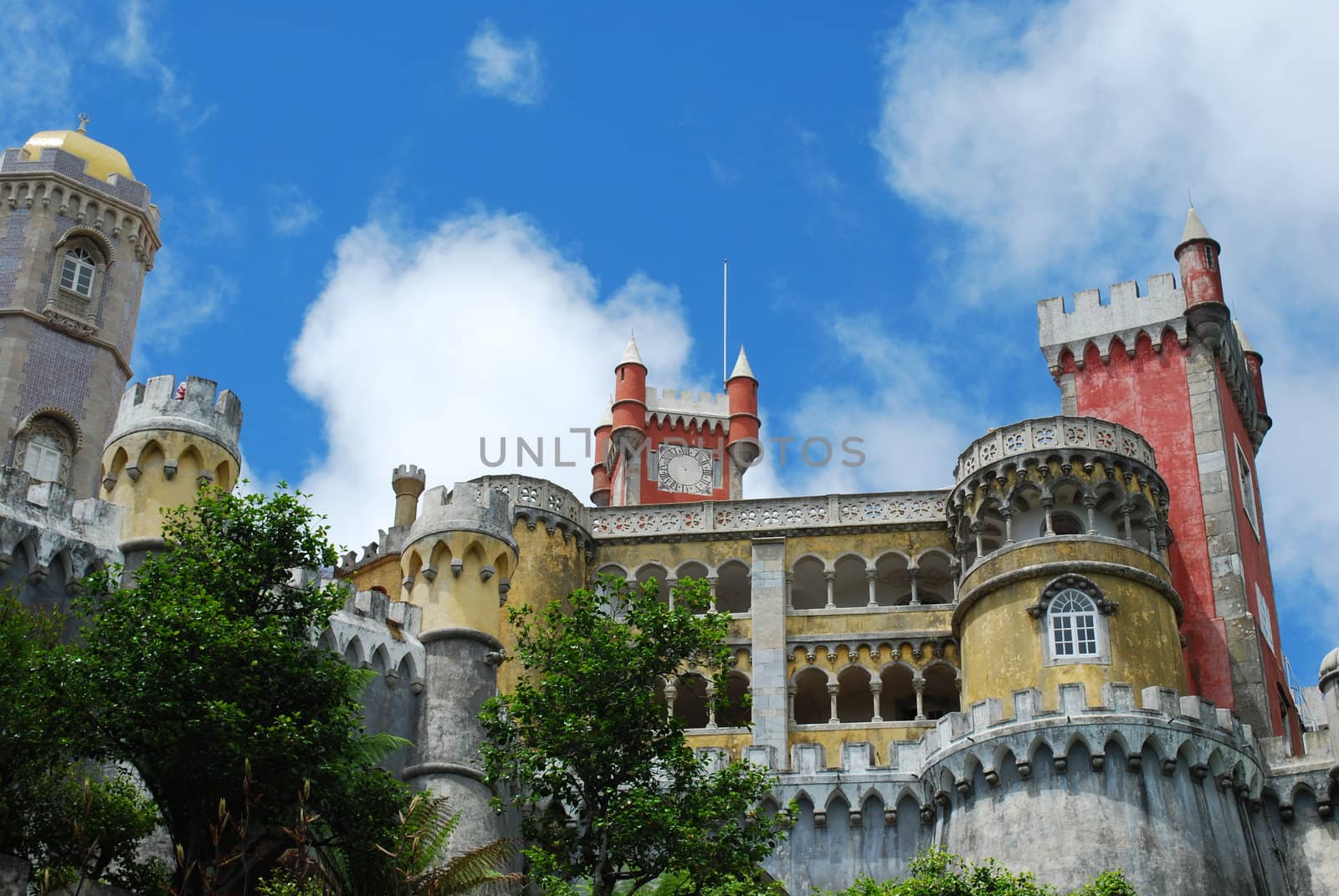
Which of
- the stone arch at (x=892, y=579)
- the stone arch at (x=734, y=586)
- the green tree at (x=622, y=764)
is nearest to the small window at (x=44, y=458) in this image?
the stone arch at (x=734, y=586)

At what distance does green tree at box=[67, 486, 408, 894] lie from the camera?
28.1 meters

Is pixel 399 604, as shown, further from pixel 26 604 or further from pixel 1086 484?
pixel 1086 484

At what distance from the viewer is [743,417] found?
261 feet

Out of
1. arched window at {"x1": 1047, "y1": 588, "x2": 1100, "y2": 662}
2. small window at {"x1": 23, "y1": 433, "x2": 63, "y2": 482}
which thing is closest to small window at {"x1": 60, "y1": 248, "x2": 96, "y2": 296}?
small window at {"x1": 23, "y1": 433, "x2": 63, "y2": 482}

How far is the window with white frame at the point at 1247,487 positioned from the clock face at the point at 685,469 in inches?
1058

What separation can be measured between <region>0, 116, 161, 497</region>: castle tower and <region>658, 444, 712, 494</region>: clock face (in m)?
24.5

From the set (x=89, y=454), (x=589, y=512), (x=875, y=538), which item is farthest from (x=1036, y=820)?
(x=89, y=454)

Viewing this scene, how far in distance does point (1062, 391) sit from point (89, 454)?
31879 mm

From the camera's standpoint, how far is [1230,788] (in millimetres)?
41375

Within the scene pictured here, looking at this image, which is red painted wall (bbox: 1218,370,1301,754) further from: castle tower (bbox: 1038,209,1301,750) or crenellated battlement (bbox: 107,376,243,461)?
crenellated battlement (bbox: 107,376,243,461)

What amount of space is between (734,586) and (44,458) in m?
22.7

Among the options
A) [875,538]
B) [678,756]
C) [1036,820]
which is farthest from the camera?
[875,538]

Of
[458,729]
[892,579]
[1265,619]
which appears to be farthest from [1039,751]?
[1265,619]

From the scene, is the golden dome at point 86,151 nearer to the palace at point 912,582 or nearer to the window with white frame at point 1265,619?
the palace at point 912,582
